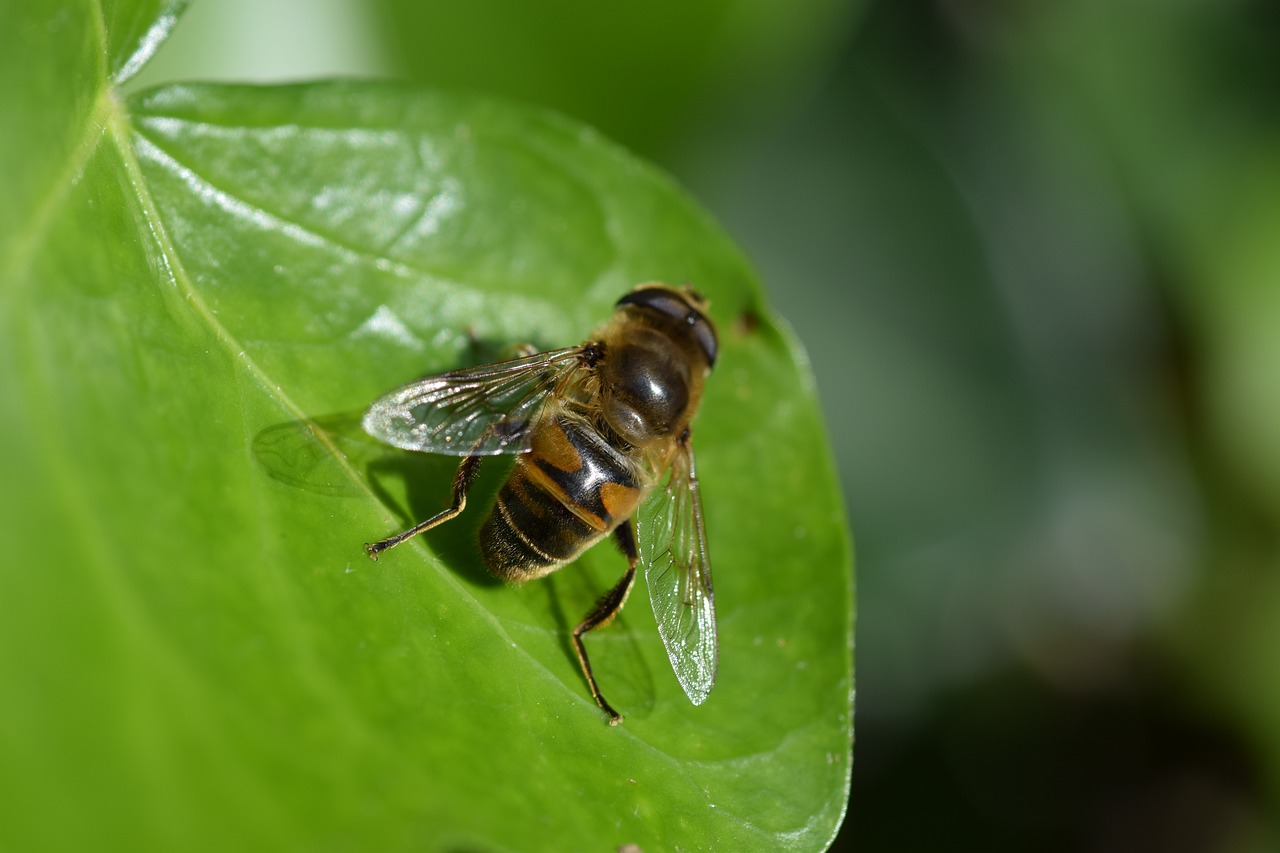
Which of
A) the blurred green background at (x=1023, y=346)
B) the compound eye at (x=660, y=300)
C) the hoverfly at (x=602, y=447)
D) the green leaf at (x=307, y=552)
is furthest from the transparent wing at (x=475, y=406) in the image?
the blurred green background at (x=1023, y=346)

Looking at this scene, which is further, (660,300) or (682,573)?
(660,300)

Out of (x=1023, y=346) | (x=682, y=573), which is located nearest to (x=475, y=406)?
(x=682, y=573)

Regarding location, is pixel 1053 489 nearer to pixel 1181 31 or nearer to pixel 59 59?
pixel 1181 31

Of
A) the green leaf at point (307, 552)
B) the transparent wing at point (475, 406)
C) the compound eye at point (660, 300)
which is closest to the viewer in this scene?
the green leaf at point (307, 552)

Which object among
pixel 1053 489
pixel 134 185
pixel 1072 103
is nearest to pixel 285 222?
pixel 134 185

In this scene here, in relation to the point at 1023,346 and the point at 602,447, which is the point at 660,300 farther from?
the point at 1023,346

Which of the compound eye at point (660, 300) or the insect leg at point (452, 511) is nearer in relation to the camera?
the insect leg at point (452, 511)

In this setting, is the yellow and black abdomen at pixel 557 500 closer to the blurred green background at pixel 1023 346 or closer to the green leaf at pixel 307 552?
the green leaf at pixel 307 552
